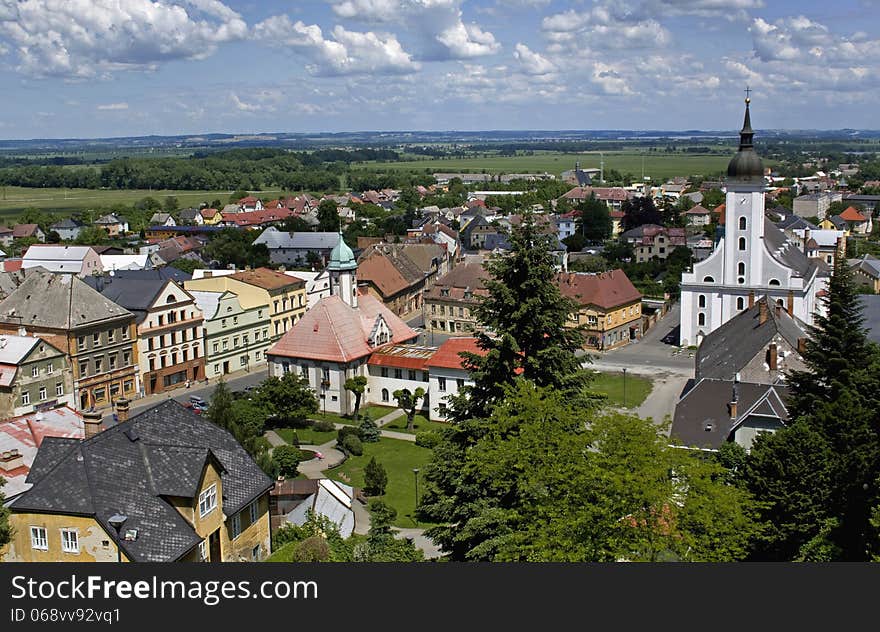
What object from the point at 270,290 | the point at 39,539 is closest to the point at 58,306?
the point at 270,290

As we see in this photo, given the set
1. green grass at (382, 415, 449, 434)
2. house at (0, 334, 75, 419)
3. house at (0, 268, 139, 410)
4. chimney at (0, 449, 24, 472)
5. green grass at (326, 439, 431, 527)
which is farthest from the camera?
house at (0, 268, 139, 410)

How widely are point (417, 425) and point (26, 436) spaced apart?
23.3 meters

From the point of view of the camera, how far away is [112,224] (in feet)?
472

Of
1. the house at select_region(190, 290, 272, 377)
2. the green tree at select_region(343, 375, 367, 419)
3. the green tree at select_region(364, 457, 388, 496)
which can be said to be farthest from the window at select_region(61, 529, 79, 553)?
the house at select_region(190, 290, 272, 377)

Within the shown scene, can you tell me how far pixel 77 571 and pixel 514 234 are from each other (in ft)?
60.9

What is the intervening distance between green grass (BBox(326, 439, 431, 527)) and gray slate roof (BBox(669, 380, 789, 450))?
11.8m

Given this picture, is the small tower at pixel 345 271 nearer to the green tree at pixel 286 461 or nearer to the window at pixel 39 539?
the green tree at pixel 286 461

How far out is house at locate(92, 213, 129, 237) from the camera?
141750mm

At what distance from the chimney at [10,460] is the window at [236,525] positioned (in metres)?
8.23

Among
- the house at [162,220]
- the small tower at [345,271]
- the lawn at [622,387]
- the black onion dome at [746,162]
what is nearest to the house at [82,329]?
the small tower at [345,271]

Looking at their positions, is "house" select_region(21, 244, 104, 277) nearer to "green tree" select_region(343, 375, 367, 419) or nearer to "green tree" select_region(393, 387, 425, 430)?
"green tree" select_region(343, 375, 367, 419)

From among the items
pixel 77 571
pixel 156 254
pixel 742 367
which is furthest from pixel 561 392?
pixel 156 254

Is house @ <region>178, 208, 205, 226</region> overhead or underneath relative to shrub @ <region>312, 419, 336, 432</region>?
overhead

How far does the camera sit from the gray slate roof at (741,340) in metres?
46.4
